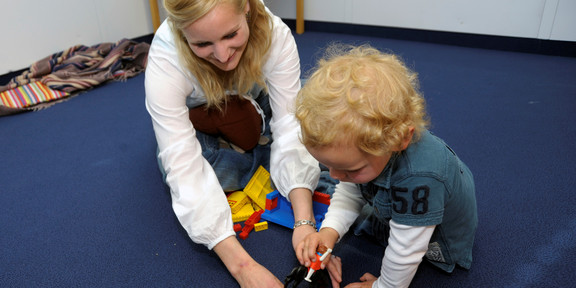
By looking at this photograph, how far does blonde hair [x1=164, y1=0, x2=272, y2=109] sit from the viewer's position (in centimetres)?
79

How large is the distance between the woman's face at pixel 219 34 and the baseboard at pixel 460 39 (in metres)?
2.11

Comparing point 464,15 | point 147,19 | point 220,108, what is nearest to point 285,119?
point 220,108

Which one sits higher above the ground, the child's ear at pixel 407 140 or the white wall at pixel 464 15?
the child's ear at pixel 407 140

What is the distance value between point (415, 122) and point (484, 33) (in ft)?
7.21

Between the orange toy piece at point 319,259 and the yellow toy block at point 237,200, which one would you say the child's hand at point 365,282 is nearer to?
the orange toy piece at point 319,259

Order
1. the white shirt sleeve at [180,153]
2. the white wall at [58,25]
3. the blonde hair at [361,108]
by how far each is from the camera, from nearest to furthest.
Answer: the blonde hair at [361,108] → the white shirt sleeve at [180,153] → the white wall at [58,25]

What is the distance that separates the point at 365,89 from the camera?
1.91 feet

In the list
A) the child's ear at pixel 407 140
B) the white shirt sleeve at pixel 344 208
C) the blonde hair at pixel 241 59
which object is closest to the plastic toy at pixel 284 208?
the white shirt sleeve at pixel 344 208

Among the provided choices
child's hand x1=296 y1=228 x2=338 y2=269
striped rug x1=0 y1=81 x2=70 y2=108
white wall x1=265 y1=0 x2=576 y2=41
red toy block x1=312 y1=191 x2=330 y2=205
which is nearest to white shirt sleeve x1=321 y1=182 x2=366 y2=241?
child's hand x1=296 y1=228 x2=338 y2=269

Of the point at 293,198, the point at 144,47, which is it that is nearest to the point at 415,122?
the point at 293,198

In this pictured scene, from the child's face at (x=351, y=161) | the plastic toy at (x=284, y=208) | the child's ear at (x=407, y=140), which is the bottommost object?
the plastic toy at (x=284, y=208)

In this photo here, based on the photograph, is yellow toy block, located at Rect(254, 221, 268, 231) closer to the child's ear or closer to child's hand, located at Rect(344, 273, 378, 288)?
child's hand, located at Rect(344, 273, 378, 288)

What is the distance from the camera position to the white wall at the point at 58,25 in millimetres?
2121

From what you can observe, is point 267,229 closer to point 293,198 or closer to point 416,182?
point 293,198
